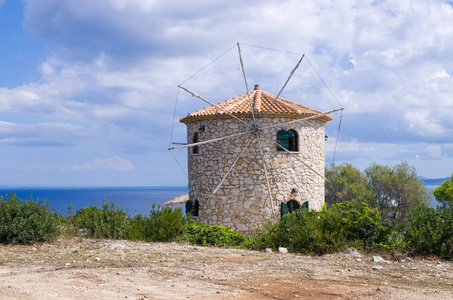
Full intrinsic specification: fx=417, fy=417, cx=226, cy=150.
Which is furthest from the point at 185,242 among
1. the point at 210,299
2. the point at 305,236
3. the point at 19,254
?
the point at 210,299

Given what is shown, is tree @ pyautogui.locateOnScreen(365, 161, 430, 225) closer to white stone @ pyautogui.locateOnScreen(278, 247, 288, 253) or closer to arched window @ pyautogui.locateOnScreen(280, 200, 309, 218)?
arched window @ pyautogui.locateOnScreen(280, 200, 309, 218)

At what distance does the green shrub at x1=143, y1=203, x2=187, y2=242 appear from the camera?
11922 millimetres

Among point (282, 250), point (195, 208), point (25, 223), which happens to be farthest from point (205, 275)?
point (195, 208)

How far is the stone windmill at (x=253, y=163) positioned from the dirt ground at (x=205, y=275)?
6828mm

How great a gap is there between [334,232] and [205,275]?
3.92 meters

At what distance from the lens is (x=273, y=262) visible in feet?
26.6

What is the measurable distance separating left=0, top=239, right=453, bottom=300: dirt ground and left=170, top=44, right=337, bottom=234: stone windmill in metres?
6.83

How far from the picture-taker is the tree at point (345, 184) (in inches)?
1169

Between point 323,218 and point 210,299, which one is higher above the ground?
point 323,218

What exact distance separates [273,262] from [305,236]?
201cm

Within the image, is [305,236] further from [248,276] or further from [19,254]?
[19,254]

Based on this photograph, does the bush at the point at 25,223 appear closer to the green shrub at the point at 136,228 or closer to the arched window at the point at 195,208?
the green shrub at the point at 136,228

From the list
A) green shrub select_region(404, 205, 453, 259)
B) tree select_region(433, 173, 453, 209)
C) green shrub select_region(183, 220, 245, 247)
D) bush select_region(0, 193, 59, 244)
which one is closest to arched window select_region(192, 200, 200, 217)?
green shrub select_region(183, 220, 245, 247)

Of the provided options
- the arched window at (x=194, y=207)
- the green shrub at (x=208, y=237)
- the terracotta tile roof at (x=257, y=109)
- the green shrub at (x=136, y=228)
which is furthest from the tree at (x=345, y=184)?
the green shrub at (x=136, y=228)
